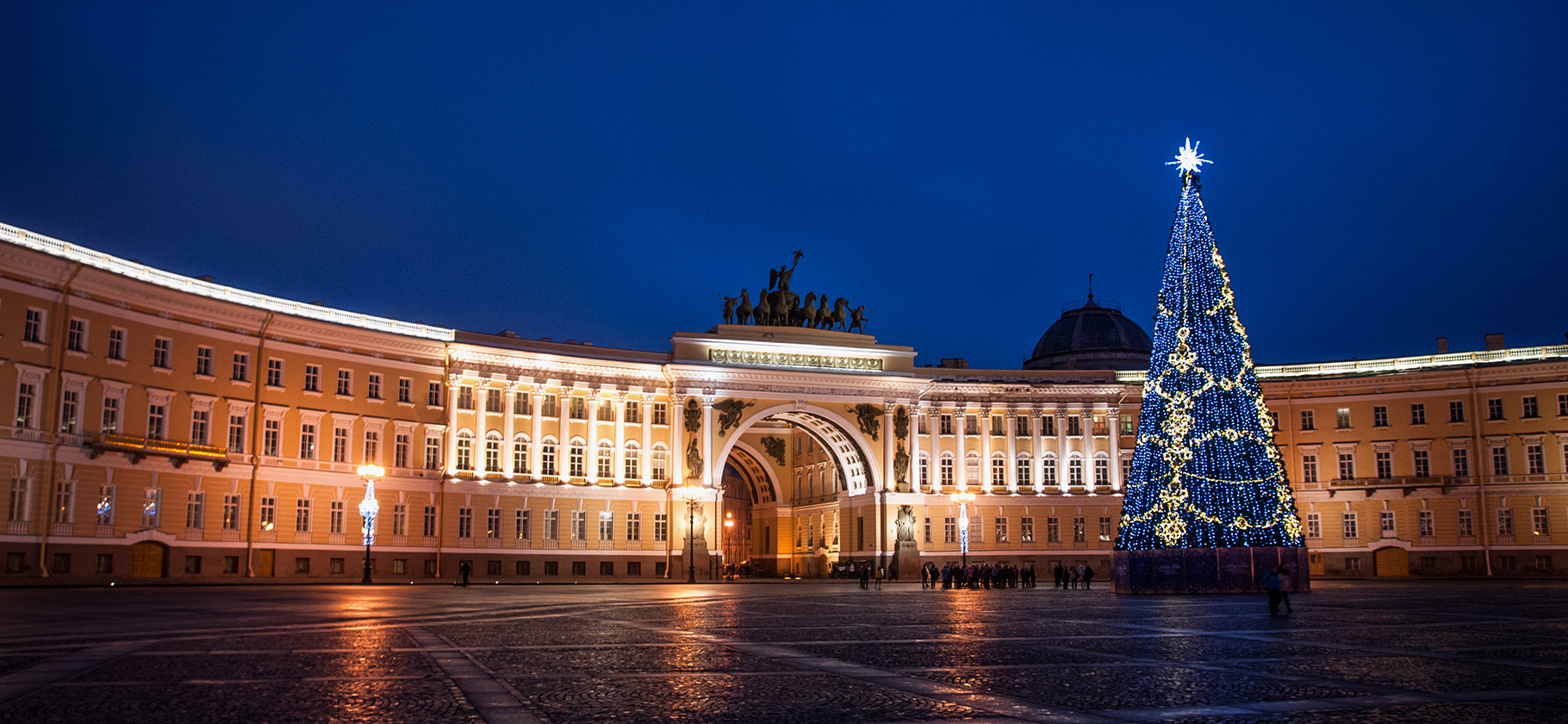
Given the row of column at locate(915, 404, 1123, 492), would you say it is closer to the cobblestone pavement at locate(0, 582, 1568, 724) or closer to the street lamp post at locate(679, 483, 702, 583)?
the street lamp post at locate(679, 483, 702, 583)

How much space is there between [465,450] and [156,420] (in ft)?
58.1

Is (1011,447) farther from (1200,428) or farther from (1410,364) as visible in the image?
(1200,428)

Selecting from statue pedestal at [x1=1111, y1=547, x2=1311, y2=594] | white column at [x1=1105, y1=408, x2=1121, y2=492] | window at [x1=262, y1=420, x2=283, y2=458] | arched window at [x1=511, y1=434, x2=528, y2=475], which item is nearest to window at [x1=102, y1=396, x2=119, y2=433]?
window at [x1=262, y1=420, x2=283, y2=458]

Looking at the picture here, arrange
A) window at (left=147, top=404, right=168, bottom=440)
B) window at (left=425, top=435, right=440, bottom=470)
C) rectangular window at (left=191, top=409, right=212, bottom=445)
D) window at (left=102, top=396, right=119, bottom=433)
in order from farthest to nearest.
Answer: window at (left=425, top=435, right=440, bottom=470) → rectangular window at (left=191, top=409, right=212, bottom=445) → window at (left=147, top=404, right=168, bottom=440) → window at (left=102, top=396, right=119, bottom=433)

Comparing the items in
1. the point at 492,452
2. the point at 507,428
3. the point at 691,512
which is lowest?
the point at 691,512

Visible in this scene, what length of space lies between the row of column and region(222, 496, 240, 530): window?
3839 centimetres

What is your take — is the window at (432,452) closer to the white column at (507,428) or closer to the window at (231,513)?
the white column at (507,428)

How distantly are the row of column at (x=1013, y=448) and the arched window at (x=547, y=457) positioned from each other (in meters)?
21.9

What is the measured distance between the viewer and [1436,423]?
71000 millimetres

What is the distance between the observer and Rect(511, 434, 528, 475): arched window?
222 feet

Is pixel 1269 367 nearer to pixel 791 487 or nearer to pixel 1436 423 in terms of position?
pixel 1436 423

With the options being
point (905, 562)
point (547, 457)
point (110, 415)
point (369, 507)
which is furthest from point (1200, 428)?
point (547, 457)

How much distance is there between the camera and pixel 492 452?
67.2 meters

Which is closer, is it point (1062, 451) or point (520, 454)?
point (520, 454)
